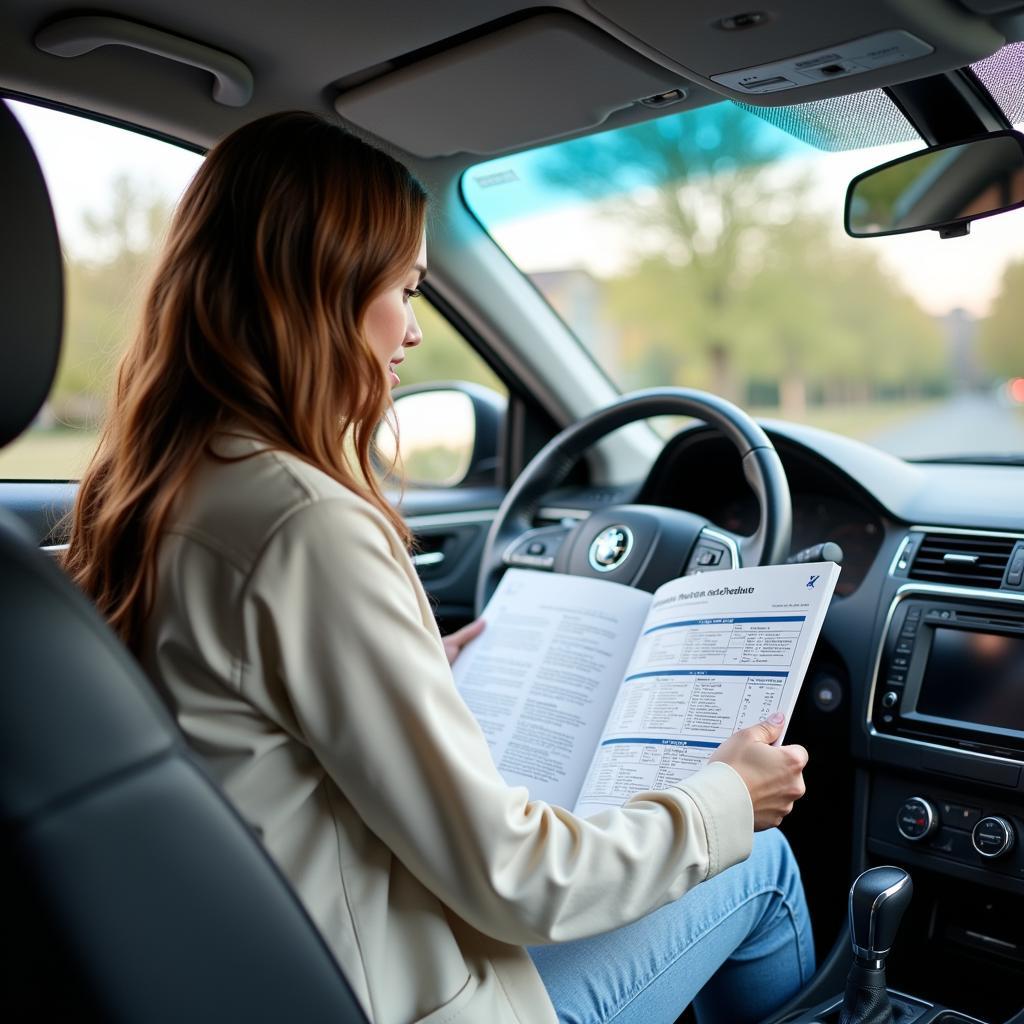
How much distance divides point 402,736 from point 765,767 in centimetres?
45

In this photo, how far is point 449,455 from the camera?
3176mm

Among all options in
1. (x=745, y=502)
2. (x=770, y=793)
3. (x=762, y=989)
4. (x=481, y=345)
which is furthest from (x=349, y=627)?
(x=481, y=345)

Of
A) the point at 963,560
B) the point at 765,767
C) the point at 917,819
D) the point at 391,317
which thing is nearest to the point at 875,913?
the point at 917,819

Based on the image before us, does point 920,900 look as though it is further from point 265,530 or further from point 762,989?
point 265,530

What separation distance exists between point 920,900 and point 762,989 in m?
0.48

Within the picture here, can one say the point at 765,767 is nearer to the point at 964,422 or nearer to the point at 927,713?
the point at 927,713

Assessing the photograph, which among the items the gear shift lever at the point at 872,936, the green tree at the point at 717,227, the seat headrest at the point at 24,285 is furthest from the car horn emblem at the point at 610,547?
the green tree at the point at 717,227

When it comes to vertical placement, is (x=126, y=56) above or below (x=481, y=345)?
above

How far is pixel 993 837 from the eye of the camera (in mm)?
1770

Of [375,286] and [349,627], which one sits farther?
[375,286]

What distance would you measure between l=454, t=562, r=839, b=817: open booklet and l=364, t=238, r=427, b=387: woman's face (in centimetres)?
53

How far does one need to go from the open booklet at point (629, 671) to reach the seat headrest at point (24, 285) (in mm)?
818

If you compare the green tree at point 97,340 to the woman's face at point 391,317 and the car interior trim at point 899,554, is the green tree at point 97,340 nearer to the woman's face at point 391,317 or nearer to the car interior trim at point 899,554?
the woman's face at point 391,317

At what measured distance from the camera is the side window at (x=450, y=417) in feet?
9.76
